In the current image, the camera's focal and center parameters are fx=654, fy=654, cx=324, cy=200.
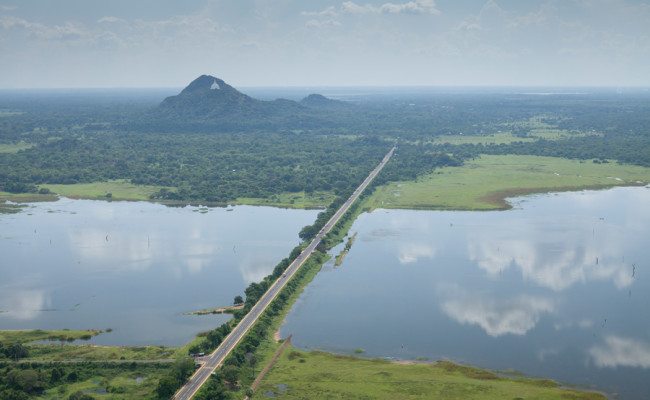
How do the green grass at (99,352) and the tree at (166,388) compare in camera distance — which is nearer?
the tree at (166,388)

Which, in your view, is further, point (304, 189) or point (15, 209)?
point (304, 189)

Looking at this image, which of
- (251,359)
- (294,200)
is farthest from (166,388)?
(294,200)

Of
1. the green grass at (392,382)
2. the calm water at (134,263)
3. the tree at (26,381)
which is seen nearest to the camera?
the green grass at (392,382)

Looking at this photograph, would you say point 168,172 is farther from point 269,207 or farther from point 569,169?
point 569,169

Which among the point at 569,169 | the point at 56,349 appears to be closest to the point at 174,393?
the point at 56,349

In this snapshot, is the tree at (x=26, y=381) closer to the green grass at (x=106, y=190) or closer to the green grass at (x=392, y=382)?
the green grass at (x=392, y=382)

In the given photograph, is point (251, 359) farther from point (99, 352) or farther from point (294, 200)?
point (294, 200)

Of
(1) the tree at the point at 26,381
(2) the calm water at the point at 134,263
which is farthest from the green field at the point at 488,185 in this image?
(1) the tree at the point at 26,381

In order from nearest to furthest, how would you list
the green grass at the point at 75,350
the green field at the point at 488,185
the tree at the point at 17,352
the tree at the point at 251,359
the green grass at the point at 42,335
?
the tree at the point at 251,359
the tree at the point at 17,352
the green grass at the point at 75,350
the green grass at the point at 42,335
the green field at the point at 488,185
